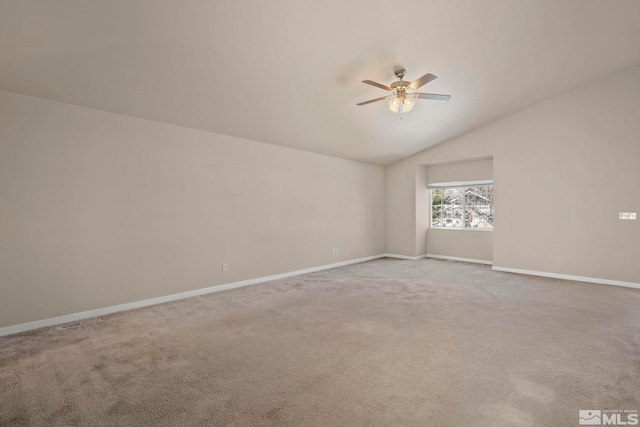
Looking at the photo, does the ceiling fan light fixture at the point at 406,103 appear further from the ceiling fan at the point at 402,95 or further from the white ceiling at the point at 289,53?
the white ceiling at the point at 289,53

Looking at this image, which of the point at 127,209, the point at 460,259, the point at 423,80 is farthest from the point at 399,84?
the point at 460,259

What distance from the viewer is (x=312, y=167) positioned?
6219 mm

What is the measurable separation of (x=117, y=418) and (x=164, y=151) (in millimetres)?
3307

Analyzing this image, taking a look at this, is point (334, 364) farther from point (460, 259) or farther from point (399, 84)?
point (460, 259)

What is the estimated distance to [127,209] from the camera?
12.6ft

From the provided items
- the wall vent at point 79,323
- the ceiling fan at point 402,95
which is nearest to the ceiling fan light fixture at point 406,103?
the ceiling fan at point 402,95

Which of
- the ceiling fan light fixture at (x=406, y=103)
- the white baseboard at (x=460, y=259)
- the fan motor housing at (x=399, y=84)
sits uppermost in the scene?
the fan motor housing at (x=399, y=84)

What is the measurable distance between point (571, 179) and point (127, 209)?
7.18 meters

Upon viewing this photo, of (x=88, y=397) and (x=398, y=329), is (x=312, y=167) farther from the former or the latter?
(x=88, y=397)

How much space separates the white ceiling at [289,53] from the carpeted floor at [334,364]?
2651 millimetres

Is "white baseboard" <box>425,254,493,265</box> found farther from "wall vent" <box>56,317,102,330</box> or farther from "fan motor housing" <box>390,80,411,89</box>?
"wall vent" <box>56,317,102,330</box>

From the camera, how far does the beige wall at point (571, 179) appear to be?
4.91 metres

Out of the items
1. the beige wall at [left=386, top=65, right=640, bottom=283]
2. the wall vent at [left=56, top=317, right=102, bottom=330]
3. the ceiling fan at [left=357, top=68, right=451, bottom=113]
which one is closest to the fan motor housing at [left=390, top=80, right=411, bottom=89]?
the ceiling fan at [left=357, top=68, right=451, bottom=113]

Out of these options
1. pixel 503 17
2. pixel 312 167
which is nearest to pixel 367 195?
pixel 312 167
